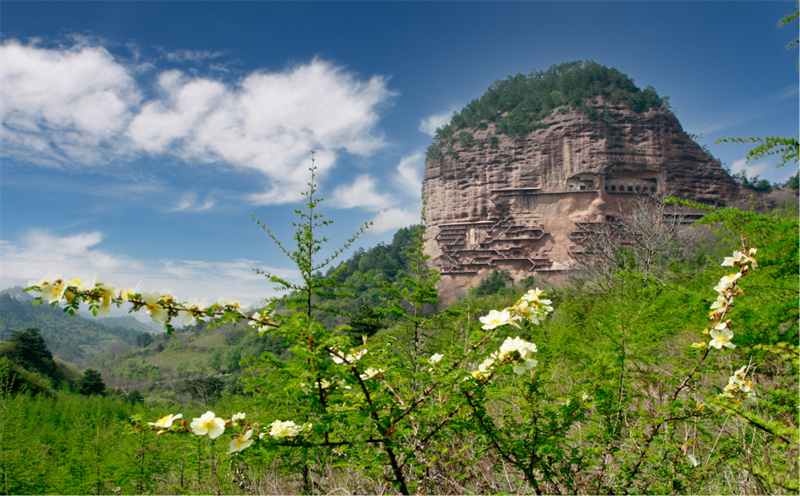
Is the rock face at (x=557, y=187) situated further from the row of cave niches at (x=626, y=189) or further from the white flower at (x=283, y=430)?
the white flower at (x=283, y=430)

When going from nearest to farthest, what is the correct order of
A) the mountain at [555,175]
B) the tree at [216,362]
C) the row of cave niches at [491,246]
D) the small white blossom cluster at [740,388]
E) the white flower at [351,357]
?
the white flower at [351,357] < the small white blossom cluster at [740,388] < the mountain at [555,175] < the row of cave niches at [491,246] < the tree at [216,362]

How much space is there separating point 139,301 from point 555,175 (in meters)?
42.8

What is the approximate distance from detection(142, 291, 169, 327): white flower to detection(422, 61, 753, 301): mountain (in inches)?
1366

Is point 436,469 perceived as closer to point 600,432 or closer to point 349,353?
point 600,432

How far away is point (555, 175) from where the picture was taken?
39.2 meters

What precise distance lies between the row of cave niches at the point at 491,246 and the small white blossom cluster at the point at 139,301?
121 feet

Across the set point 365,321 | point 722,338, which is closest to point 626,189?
point 365,321

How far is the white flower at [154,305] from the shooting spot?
1155 millimetres

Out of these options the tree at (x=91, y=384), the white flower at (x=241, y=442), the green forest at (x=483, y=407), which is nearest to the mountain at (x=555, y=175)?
the tree at (x=91, y=384)

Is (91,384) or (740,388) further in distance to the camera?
(91,384)

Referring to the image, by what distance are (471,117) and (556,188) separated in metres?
15.8

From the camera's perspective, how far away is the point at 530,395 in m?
1.60

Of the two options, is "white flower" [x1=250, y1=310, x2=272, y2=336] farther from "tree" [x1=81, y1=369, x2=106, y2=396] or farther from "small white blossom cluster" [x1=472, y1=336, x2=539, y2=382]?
"tree" [x1=81, y1=369, x2=106, y2=396]

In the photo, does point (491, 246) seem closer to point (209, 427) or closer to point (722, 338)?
point (722, 338)
